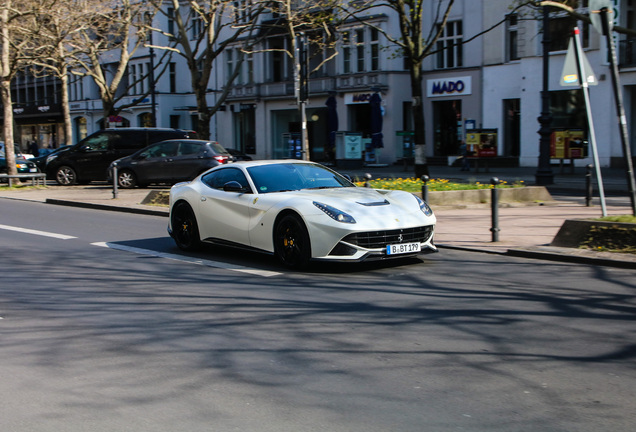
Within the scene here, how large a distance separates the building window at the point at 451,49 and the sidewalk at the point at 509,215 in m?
14.9

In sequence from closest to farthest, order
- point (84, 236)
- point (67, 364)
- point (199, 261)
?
point (67, 364) < point (199, 261) < point (84, 236)

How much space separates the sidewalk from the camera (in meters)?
10.6

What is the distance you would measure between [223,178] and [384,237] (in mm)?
2924

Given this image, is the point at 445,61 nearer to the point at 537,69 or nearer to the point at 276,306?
the point at 537,69

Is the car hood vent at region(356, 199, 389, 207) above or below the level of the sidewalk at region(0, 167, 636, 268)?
above

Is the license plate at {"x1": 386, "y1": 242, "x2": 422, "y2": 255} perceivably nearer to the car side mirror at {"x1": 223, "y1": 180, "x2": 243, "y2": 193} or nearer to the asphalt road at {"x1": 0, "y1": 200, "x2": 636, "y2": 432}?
the asphalt road at {"x1": 0, "y1": 200, "x2": 636, "y2": 432}

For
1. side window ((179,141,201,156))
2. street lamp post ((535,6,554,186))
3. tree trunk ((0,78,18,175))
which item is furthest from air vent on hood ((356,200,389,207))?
tree trunk ((0,78,18,175))

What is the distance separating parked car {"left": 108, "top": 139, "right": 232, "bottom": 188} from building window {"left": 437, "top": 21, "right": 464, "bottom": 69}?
1957cm

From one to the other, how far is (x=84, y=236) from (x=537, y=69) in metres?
27.3

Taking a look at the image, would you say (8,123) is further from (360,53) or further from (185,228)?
(360,53)

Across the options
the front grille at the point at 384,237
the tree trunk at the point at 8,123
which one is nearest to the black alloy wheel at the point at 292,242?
the front grille at the point at 384,237

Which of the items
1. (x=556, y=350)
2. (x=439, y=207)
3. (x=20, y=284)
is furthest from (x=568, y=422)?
(x=439, y=207)

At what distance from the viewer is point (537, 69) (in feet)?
118

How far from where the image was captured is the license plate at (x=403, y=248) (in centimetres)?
936
